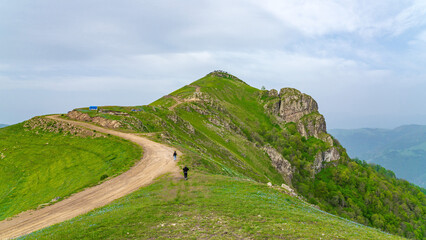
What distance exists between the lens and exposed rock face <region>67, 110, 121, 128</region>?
2416 inches

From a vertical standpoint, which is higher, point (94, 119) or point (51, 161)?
point (94, 119)

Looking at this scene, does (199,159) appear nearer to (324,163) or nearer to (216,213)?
(216,213)

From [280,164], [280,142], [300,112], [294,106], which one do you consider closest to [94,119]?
[280,164]

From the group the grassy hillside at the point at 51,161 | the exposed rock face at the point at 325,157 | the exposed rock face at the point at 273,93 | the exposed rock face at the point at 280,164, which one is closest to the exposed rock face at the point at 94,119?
the grassy hillside at the point at 51,161

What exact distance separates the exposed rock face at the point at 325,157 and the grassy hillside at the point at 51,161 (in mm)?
131358

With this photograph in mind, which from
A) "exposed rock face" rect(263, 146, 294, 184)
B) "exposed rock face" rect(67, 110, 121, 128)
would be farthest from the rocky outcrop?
"exposed rock face" rect(67, 110, 121, 128)

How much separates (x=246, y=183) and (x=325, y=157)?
140427mm

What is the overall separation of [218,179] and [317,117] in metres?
160

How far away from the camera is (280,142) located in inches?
5226

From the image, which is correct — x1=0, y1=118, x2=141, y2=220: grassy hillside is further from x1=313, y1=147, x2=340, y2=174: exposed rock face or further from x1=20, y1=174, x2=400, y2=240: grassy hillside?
x1=313, y1=147, x2=340, y2=174: exposed rock face

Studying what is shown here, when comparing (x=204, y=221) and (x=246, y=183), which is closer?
(x=204, y=221)

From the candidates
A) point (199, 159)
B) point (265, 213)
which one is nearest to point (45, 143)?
point (199, 159)

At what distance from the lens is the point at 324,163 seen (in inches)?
5723

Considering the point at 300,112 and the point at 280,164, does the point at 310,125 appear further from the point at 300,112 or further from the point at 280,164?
the point at 280,164
